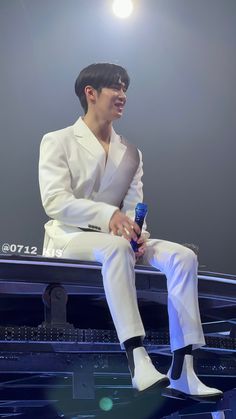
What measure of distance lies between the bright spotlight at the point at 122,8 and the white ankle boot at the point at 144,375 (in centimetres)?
188

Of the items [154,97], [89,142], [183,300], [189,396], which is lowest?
[189,396]

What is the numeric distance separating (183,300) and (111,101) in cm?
66

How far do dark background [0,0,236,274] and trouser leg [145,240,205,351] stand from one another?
1221 millimetres

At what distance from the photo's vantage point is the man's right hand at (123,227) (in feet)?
5.35

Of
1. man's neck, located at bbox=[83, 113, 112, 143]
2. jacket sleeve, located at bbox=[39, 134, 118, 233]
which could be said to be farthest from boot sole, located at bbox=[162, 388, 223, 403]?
man's neck, located at bbox=[83, 113, 112, 143]

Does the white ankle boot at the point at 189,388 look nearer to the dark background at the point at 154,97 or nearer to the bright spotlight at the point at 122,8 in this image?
the dark background at the point at 154,97

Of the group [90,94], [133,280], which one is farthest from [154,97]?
[133,280]

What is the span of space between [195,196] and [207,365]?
1.12 meters

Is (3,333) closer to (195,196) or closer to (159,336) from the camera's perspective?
(159,336)

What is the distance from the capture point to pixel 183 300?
154 centimetres

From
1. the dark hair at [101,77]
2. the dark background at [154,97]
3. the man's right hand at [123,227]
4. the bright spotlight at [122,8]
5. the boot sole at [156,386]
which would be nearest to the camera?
the boot sole at [156,386]

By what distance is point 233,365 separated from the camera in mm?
1930

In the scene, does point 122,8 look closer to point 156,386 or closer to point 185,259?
point 185,259

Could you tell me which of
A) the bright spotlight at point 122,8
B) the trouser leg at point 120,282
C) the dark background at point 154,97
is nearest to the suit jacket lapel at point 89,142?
the trouser leg at point 120,282
